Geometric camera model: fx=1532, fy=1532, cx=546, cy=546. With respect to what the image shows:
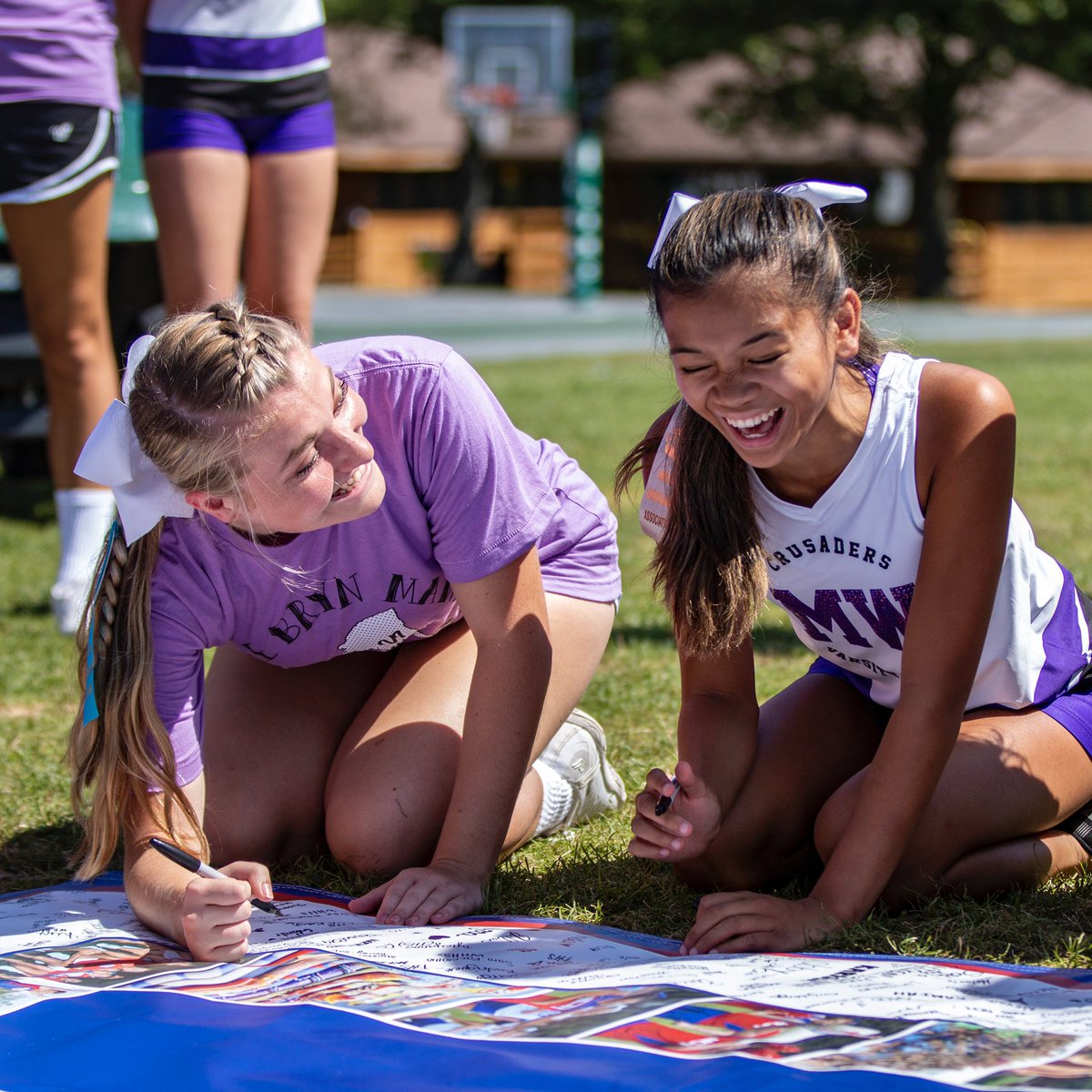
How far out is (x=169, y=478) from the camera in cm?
226

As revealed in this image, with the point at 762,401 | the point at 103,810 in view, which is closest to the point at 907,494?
the point at 762,401

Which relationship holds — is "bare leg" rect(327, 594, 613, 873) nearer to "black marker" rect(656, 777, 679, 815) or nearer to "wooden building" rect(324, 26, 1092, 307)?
"black marker" rect(656, 777, 679, 815)

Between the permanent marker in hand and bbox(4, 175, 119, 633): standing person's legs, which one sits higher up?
bbox(4, 175, 119, 633): standing person's legs

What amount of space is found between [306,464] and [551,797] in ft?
2.96

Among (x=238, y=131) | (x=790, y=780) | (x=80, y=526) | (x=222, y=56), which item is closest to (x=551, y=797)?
(x=790, y=780)

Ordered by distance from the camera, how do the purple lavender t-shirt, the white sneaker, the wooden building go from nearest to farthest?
the purple lavender t-shirt
the white sneaker
the wooden building

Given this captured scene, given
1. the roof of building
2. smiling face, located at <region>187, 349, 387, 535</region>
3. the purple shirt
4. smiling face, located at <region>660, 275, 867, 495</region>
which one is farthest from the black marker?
the roof of building

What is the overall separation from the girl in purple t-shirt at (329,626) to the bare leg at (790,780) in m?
0.36

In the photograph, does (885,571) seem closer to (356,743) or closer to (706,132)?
(356,743)

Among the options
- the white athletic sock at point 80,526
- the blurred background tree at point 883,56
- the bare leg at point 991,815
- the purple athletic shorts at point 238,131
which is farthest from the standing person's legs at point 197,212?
the blurred background tree at point 883,56

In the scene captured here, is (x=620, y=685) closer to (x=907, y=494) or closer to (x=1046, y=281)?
(x=907, y=494)

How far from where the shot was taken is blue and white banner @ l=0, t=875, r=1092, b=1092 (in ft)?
5.52

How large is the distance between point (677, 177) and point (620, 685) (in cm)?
3031

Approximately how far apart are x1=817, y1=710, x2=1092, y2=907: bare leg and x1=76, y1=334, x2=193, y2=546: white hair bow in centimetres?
114
